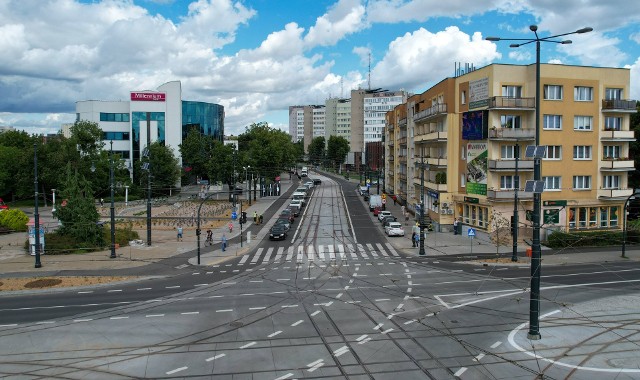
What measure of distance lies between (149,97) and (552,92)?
2892 inches

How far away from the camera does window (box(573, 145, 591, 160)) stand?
45844mm

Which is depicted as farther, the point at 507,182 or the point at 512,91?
the point at 507,182

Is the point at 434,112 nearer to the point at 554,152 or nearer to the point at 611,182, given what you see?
the point at 554,152

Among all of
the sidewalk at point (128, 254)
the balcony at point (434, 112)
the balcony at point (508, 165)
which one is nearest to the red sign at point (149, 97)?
the sidewalk at point (128, 254)

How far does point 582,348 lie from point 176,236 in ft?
133

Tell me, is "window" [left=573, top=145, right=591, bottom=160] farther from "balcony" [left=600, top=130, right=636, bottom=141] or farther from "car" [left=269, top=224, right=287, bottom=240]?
"car" [left=269, top=224, right=287, bottom=240]

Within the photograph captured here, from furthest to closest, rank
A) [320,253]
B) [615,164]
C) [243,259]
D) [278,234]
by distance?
[278,234]
[615,164]
[320,253]
[243,259]

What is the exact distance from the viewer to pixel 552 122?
148 feet

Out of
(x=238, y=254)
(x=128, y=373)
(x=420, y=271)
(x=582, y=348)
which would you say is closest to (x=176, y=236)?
(x=238, y=254)

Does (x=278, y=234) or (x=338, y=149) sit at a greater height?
(x=338, y=149)

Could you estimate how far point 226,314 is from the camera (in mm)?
22719

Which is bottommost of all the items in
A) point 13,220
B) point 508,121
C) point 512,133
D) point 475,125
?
point 13,220

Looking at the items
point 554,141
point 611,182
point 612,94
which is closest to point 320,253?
point 554,141

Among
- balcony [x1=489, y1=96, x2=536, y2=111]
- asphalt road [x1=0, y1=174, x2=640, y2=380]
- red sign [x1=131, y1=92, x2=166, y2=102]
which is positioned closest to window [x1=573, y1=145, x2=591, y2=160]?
balcony [x1=489, y1=96, x2=536, y2=111]
